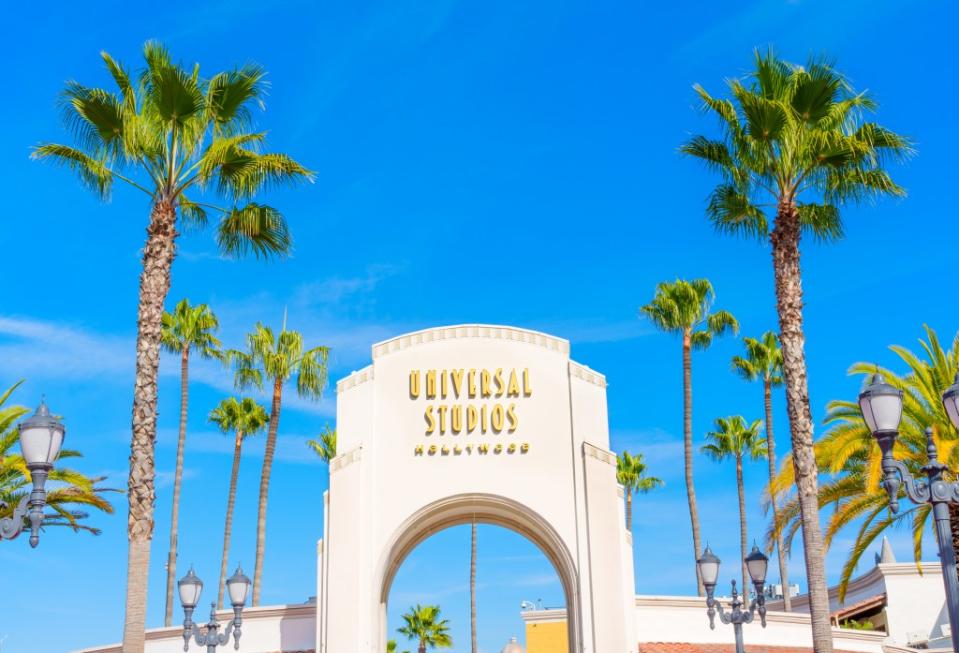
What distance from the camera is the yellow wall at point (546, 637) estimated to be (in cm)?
3853

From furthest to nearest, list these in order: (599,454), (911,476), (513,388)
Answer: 1. (513,388)
2. (599,454)
3. (911,476)

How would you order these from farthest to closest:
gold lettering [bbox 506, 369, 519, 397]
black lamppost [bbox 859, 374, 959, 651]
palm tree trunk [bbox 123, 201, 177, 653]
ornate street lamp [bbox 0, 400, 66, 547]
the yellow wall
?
1. the yellow wall
2. gold lettering [bbox 506, 369, 519, 397]
3. palm tree trunk [bbox 123, 201, 177, 653]
4. ornate street lamp [bbox 0, 400, 66, 547]
5. black lamppost [bbox 859, 374, 959, 651]

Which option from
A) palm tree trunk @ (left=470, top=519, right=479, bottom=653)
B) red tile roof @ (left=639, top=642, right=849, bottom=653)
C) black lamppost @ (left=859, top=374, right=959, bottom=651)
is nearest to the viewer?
black lamppost @ (left=859, top=374, right=959, bottom=651)

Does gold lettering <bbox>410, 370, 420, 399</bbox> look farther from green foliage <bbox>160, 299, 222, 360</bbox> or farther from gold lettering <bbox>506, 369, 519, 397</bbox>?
green foliage <bbox>160, 299, 222, 360</bbox>

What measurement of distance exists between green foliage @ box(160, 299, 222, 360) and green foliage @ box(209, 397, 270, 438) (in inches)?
148

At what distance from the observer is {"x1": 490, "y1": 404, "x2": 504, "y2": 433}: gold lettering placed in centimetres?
2369

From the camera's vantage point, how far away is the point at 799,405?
59.8 feet

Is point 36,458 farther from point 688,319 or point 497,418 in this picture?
point 688,319

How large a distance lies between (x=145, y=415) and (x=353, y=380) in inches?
303

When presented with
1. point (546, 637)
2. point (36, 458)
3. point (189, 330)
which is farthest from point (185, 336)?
point (36, 458)

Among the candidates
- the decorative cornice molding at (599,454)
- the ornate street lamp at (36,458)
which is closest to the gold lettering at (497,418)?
the decorative cornice molding at (599,454)

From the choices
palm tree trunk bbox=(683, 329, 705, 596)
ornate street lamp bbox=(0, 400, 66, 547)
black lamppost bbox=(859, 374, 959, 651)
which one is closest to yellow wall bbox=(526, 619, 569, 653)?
palm tree trunk bbox=(683, 329, 705, 596)

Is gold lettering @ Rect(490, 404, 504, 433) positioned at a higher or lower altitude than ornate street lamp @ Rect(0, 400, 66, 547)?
higher

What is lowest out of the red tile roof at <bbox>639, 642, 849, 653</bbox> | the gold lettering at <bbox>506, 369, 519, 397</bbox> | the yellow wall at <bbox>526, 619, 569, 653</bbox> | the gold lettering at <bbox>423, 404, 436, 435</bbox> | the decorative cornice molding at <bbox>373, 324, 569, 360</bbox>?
the yellow wall at <bbox>526, 619, 569, 653</bbox>
